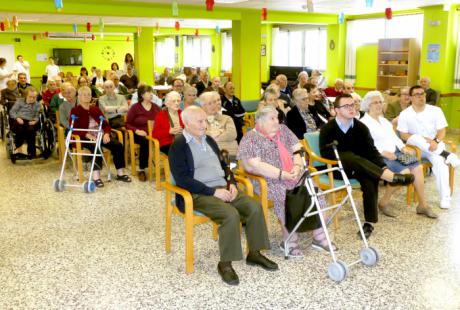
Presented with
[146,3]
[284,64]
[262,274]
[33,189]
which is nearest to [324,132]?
[262,274]

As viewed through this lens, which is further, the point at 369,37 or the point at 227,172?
the point at 369,37

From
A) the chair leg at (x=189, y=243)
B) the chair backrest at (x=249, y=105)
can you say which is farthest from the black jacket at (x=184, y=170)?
the chair backrest at (x=249, y=105)

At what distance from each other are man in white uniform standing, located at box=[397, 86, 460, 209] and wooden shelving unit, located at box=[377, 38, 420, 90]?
535 centimetres

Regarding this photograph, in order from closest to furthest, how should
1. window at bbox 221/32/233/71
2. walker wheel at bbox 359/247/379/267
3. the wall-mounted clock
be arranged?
walker wheel at bbox 359/247/379/267 → window at bbox 221/32/233/71 → the wall-mounted clock

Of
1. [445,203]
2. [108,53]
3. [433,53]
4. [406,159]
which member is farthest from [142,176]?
[108,53]

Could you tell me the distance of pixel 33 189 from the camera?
18.3ft

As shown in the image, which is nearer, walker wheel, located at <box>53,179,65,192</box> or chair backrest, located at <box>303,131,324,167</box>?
chair backrest, located at <box>303,131,324,167</box>

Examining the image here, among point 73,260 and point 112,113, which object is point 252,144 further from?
point 112,113

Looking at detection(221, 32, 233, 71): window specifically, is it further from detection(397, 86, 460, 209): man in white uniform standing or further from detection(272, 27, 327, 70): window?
detection(397, 86, 460, 209): man in white uniform standing

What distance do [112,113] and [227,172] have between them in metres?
3.58

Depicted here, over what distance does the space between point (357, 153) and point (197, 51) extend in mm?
15978

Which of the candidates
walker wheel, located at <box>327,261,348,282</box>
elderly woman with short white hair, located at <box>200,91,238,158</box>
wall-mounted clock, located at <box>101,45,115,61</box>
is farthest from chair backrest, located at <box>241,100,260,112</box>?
wall-mounted clock, located at <box>101,45,115,61</box>

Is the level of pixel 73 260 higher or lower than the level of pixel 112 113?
lower

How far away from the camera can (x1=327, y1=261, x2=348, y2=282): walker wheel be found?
317 cm
